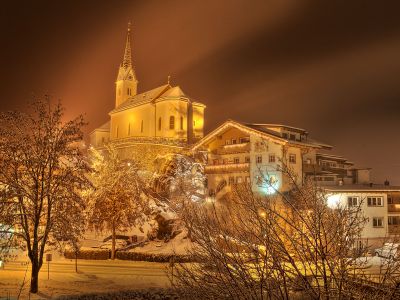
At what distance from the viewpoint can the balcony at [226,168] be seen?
53.1m

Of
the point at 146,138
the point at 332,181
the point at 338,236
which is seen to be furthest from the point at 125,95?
the point at 338,236

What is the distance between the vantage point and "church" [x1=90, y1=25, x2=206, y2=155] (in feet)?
231

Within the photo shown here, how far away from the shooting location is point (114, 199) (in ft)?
128

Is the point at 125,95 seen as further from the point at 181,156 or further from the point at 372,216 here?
the point at 372,216

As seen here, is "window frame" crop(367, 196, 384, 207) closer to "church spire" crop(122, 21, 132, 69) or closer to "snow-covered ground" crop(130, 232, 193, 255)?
"snow-covered ground" crop(130, 232, 193, 255)

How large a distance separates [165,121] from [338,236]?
2738 inches

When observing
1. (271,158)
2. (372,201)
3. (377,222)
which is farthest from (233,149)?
(377,222)

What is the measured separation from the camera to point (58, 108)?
2662cm

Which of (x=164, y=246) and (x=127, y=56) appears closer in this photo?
(x=164, y=246)

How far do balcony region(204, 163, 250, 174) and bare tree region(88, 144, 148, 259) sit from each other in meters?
14.9

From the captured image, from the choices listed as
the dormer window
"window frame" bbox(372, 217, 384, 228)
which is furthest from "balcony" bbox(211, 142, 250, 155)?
the dormer window

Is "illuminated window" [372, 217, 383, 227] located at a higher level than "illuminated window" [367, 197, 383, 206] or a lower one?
lower

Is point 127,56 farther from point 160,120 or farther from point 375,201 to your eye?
point 375,201

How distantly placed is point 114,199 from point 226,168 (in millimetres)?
19699
